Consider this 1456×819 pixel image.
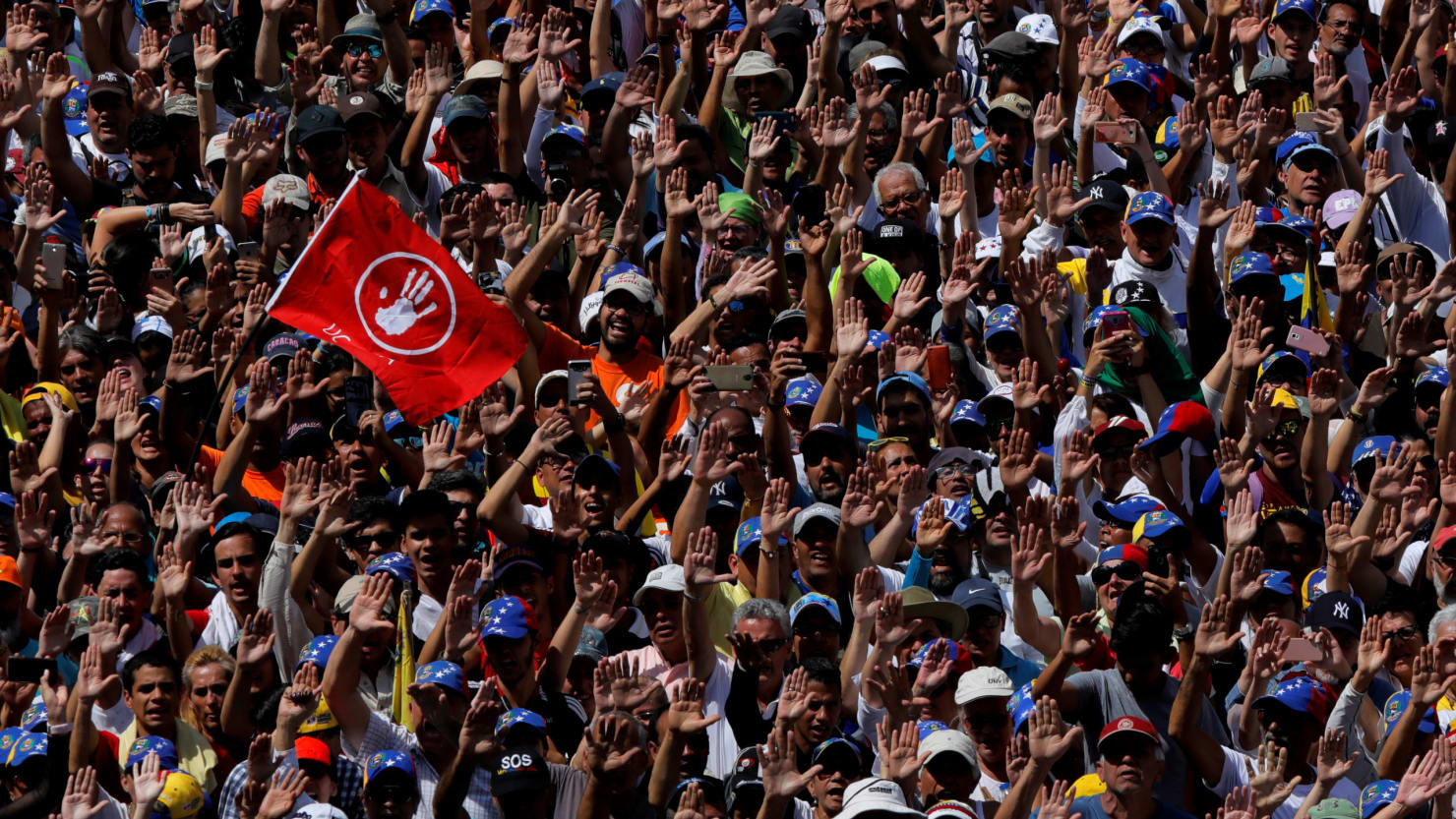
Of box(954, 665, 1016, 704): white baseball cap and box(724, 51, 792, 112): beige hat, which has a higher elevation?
box(954, 665, 1016, 704): white baseball cap

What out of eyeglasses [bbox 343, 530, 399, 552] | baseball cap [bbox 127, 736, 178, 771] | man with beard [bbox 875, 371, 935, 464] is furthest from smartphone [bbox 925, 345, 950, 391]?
baseball cap [bbox 127, 736, 178, 771]

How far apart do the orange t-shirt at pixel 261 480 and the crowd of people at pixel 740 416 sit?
0.02 metres

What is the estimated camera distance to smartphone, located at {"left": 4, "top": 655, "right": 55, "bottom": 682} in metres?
11.6

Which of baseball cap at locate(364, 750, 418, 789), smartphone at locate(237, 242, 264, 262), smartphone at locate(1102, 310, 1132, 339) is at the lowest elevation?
smartphone at locate(237, 242, 264, 262)

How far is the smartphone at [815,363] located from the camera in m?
13.6

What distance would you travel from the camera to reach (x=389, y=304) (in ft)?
42.7

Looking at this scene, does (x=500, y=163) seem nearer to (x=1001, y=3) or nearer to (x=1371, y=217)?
(x=1001, y=3)

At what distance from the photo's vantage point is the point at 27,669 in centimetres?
1158

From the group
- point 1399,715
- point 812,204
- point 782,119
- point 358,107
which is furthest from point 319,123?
point 1399,715

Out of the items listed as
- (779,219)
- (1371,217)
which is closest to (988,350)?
(779,219)

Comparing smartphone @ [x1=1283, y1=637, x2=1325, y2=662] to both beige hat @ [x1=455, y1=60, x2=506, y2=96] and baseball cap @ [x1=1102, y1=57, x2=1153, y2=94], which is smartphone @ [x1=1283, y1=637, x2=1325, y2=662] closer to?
baseball cap @ [x1=1102, y1=57, x2=1153, y2=94]

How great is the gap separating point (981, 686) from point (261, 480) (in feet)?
11.3

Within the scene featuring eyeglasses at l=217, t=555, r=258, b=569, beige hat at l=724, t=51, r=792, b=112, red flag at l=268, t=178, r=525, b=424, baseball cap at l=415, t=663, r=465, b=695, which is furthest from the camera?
beige hat at l=724, t=51, r=792, b=112

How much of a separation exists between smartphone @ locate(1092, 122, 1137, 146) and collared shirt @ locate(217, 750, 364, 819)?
5394 millimetres
